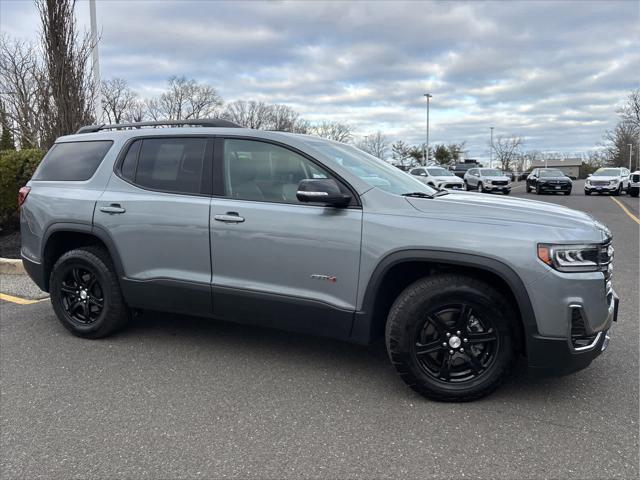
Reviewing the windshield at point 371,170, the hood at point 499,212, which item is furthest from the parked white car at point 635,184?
the hood at point 499,212

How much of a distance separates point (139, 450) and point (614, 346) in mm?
3650

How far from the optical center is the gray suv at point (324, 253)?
2951mm

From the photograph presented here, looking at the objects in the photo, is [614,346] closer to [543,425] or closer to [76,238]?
[543,425]

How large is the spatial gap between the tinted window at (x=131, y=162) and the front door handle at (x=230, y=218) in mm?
1013

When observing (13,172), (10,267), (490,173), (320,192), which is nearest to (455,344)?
(320,192)

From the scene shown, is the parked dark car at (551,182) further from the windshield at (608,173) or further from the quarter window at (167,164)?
the quarter window at (167,164)

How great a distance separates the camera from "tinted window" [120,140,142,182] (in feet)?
13.7

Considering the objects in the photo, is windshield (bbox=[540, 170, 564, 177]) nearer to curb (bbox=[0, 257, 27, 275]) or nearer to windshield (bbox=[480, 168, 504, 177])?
windshield (bbox=[480, 168, 504, 177])

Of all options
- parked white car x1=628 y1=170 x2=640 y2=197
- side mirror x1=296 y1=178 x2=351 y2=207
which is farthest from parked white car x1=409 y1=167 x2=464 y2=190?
side mirror x1=296 y1=178 x2=351 y2=207

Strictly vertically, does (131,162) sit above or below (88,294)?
above

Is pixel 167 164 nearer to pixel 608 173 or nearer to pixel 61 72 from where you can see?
pixel 61 72

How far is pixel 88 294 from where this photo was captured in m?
4.38

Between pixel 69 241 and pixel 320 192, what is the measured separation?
267 cm

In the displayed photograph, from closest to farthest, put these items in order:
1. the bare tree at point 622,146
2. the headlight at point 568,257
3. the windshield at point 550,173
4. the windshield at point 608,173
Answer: the headlight at point 568,257 → the windshield at point 608,173 → the windshield at point 550,173 → the bare tree at point 622,146
